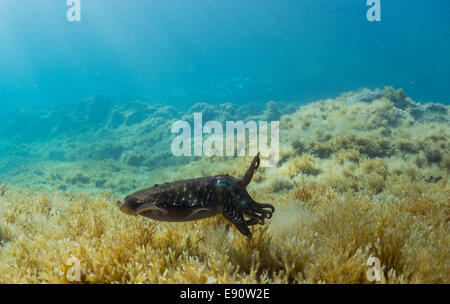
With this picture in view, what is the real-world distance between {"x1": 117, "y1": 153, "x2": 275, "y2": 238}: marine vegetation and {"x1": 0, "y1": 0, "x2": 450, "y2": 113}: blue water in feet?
389

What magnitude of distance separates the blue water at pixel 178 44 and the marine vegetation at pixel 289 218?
108 meters

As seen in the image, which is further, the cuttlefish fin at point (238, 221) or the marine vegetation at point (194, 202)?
the cuttlefish fin at point (238, 221)

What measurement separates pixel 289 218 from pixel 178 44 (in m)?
196

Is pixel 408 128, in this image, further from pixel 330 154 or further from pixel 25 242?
pixel 25 242

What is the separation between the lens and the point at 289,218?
3.27m

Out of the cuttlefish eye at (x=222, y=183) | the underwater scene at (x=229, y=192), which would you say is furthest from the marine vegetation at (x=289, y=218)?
the cuttlefish eye at (x=222, y=183)

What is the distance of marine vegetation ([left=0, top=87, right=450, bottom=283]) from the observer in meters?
2.14

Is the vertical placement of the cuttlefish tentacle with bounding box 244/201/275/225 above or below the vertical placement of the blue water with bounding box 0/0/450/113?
below

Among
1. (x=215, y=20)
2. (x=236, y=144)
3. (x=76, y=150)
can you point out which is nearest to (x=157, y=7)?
(x=215, y=20)

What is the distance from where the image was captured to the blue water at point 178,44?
403 feet

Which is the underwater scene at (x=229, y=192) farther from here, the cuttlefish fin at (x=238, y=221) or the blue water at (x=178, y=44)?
the blue water at (x=178, y=44)

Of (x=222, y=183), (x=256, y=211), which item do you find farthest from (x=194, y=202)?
(x=256, y=211)

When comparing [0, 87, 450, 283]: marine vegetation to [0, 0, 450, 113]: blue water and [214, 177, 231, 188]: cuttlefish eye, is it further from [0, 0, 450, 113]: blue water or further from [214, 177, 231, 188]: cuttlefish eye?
[0, 0, 450, 113]: blue water

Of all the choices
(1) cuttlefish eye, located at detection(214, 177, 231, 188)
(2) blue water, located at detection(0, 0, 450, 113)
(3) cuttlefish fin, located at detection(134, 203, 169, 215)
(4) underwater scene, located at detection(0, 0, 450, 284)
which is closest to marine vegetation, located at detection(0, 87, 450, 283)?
(4) underwater scene, located at detection(0, 0, 450, 284)
